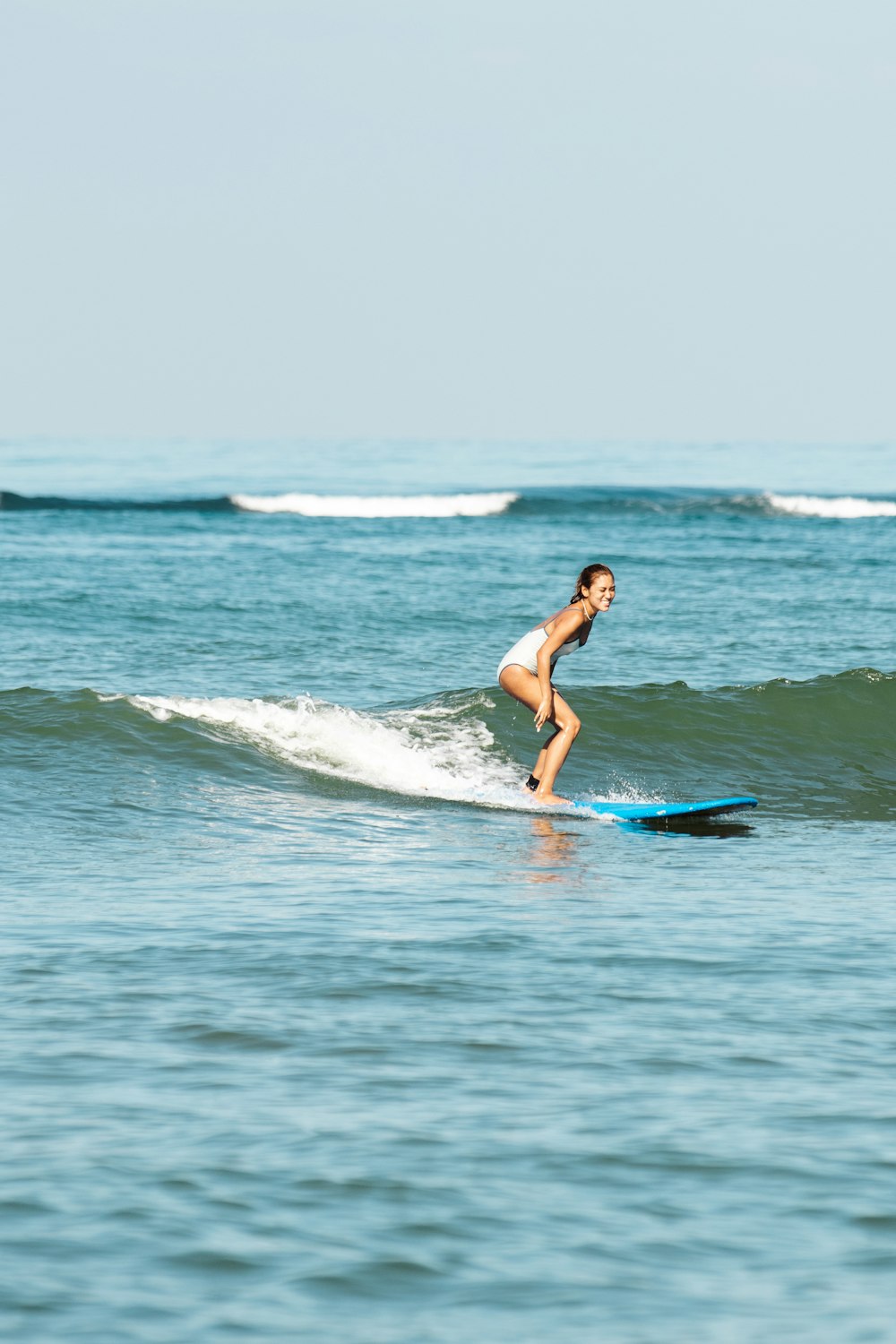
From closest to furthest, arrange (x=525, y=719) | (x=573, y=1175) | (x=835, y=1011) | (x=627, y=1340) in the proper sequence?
(x=627, y=1340) → (x=573, y=1175) → (x=835, y=1011) → (x=525, y=719)

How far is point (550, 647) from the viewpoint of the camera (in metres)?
12.0

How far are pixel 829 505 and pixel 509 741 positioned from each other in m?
37.4

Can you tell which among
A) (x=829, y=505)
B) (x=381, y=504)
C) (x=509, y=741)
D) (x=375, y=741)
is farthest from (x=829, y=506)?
(x=375, y=741)

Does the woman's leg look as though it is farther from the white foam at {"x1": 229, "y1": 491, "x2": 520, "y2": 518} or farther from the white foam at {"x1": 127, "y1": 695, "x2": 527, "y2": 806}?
the white foam at {"x1": 229, "y1": 491, "x2": 520, "y2": 518}

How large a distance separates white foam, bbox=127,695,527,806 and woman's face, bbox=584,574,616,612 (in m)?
1.83

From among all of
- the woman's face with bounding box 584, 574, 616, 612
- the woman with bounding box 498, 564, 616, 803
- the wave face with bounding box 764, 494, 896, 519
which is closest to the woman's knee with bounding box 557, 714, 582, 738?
the woman with bounding box 498, 564, 616, 803

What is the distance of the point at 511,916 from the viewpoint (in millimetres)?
8594

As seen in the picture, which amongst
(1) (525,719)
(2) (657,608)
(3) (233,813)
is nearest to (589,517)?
(2) (657,608)

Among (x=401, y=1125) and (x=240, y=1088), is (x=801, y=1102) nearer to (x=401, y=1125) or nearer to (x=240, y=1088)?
(x=401, y=1125)

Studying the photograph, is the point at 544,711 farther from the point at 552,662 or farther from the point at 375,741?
the point at 375,741

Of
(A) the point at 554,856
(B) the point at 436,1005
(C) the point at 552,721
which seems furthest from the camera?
(C) the point at 552,721

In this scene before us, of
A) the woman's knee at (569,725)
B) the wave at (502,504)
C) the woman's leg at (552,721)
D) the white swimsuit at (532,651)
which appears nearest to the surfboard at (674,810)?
the woman's leg at (552,721)

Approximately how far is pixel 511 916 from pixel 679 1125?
10.2ft

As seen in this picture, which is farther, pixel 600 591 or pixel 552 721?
pixel 552 721
